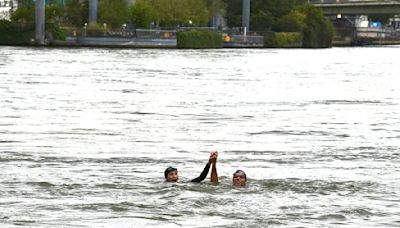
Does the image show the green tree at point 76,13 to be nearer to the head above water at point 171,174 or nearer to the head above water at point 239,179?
the head above water at point 171,174

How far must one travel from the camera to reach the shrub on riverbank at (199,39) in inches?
5153

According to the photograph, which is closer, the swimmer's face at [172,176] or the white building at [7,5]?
the swimmer's face at [172,176]

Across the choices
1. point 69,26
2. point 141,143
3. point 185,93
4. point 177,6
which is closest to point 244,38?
point 177,6

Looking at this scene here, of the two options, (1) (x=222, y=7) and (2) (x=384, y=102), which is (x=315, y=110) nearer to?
(2) (x=384, y=102)

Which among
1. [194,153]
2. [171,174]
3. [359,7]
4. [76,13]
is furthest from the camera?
[359,7]

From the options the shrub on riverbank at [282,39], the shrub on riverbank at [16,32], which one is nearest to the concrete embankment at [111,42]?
the shrub on riverbank at [16,32]

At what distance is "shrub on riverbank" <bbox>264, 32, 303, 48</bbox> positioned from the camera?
505 feet

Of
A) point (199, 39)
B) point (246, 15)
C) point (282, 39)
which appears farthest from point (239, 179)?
point (282, 39)

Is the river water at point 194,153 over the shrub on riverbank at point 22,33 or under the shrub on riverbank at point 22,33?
over

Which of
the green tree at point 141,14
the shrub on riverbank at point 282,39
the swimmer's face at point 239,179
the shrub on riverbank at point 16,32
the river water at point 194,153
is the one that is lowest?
the shrub on riverbank at point 282,39

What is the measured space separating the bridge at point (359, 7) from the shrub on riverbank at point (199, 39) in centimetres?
3803

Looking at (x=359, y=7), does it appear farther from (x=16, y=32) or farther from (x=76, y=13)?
(x=16, y=32)

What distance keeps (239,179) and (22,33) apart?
99092mm

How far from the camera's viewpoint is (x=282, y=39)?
155000 mm
